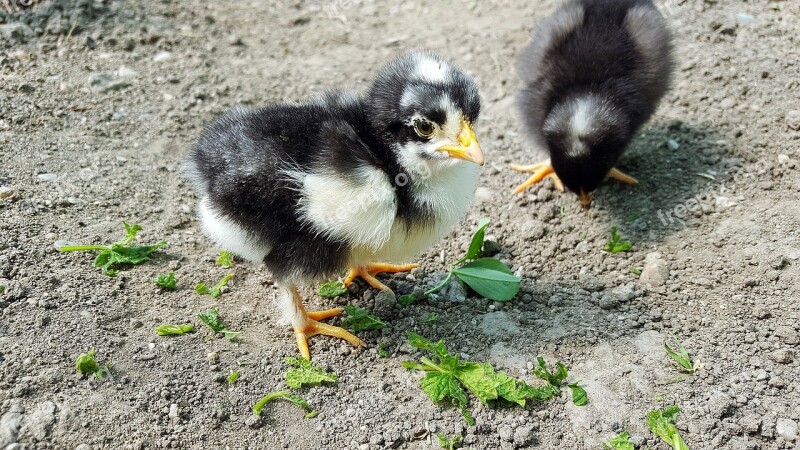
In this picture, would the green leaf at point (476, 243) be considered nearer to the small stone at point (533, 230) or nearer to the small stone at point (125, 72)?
the small stone at point (533, 230)

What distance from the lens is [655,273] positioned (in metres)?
3.86

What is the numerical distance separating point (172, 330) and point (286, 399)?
26.0 inches

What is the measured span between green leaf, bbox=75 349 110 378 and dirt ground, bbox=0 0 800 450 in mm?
48

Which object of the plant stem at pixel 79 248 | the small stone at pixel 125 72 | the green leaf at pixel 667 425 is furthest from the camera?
the small stone at pixel 125 72

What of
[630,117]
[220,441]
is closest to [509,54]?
[630,117]

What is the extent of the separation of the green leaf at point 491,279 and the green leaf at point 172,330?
4.55 ft

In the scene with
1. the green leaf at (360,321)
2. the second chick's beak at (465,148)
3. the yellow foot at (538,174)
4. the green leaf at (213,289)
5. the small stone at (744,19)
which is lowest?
the yellow foot at (538,174)

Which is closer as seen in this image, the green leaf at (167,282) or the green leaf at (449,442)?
the green leaf at (449,442)

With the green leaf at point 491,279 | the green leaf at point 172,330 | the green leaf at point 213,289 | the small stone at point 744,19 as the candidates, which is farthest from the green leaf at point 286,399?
the small stone at point 744,19

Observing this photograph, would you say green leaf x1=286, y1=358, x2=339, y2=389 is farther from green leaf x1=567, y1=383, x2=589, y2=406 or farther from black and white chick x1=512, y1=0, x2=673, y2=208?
black and white chick x1=512, y1=0, x2=673, y2=208

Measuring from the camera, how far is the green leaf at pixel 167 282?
144 inches

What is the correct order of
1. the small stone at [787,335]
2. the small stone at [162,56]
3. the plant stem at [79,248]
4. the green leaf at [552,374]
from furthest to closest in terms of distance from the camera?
the small stone at [162,56] < the plant stem at [79,248] < the small stone at [787,335] < the green leaf at [552,374]

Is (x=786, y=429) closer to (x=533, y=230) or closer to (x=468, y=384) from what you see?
(x=468, y=384)

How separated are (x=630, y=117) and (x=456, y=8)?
267 centimetres
